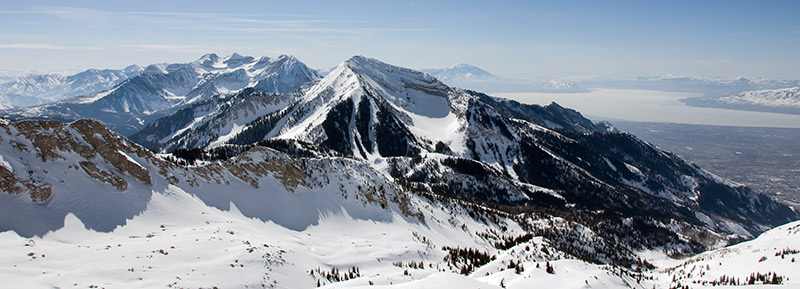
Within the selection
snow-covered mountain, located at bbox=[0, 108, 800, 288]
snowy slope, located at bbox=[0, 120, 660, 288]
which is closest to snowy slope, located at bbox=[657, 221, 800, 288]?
snow-covered mountain, located at bbox=[0, 108, 800, 288]

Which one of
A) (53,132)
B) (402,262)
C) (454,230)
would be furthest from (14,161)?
(454,230)

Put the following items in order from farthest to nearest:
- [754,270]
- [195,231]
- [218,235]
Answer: [754,270] < [195,231] < [218,235]

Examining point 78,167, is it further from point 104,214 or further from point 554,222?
→ point 554,222

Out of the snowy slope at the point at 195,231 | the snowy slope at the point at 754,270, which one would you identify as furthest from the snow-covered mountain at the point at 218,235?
the snowy slope at the point at 754,270

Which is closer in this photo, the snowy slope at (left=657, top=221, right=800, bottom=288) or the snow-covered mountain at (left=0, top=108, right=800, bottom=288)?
the snow-covered mountain at (left=0, top=108, right=800, bottom=288)

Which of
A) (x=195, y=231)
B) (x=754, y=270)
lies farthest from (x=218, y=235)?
(x=754, y=270)

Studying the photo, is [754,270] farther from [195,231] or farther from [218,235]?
[195,231]

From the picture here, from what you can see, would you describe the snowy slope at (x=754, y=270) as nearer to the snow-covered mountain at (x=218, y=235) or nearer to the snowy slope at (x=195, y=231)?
the snow-covered mountain at (x=218, y=235)

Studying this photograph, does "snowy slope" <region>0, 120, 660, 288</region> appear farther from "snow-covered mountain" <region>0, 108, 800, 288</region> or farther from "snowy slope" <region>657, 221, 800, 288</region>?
"snowy slope" <region>657, 221, 800, 288</region>
